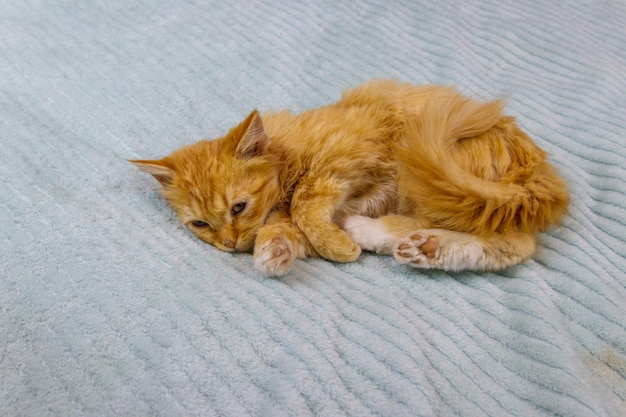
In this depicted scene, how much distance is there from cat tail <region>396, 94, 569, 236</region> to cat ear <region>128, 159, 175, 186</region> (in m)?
0.68

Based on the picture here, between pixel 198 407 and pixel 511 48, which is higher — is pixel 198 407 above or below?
below

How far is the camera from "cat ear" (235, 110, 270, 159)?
137 cm

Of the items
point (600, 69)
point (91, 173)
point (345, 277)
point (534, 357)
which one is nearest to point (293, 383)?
point (345, 277)

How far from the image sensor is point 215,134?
190cm

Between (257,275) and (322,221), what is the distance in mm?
270

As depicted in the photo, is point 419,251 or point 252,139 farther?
point 252,139

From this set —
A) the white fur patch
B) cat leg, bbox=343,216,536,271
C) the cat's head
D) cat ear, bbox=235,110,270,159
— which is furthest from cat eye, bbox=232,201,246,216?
cat leg, bbox=343,216,536,271

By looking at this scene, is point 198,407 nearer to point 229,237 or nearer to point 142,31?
point 229,237

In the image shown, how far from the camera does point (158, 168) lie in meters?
1.42

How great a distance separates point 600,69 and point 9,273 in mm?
2208

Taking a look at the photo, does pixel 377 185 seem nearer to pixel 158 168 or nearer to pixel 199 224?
pixel 199 224

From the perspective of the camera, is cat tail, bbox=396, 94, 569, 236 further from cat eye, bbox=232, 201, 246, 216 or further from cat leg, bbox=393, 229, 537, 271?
cat eye, bbox=232, 201, 246, 216

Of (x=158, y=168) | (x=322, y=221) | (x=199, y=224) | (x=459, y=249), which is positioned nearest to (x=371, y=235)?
(x=322, y=221)

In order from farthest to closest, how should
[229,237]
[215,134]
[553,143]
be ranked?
1. [215,134]
2. [553,143]
3. [229,237]
